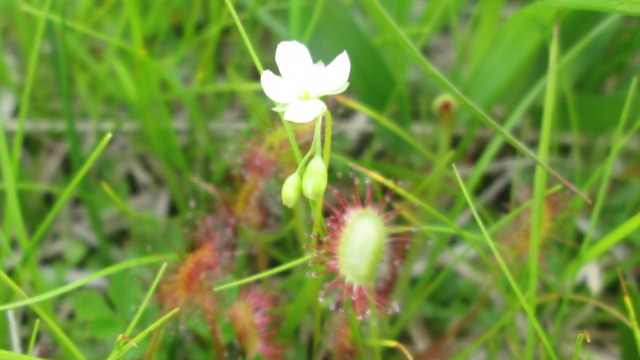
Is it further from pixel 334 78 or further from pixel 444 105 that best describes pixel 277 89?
pixel 444 105

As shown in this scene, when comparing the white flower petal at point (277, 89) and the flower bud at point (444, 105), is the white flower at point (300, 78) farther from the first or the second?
the flower bud at point (444, 105)

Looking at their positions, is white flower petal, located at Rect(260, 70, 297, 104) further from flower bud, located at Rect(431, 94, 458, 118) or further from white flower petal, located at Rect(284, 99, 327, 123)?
flower bud, located at Rect(431, 94, 458, 118)

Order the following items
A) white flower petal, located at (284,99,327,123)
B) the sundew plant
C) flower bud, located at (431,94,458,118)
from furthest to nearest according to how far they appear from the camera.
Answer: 1. flower bud, located at (431,94,458,118)
2. the sundew plant
3. white flower petal, located at (284,99,327,123)

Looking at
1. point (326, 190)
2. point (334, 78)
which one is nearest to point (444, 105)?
point (326, 190)

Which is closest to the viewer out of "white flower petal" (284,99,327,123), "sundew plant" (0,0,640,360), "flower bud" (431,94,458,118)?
"white flower petal" (284,99,327,123)

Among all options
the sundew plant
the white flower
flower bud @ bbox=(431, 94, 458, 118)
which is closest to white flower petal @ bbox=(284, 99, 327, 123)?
the white flower

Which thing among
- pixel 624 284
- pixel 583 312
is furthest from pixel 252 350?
pixel 583 312
